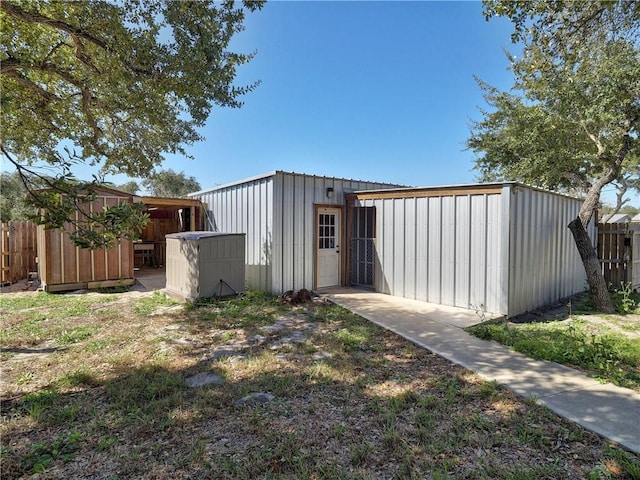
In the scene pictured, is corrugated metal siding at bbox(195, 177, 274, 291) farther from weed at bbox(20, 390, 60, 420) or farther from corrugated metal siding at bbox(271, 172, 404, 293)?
weed at bbox(20, 390, 60, 420)

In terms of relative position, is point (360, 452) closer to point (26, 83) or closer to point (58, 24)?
point (58, 24)

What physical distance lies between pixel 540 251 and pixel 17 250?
1239cm

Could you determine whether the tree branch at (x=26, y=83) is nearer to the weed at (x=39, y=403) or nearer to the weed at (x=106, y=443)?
the weed at (x=39, y=403)

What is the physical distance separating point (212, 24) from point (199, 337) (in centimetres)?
442

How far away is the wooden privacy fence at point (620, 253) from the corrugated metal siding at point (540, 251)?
2.32 ft

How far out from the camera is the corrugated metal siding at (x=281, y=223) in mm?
7062

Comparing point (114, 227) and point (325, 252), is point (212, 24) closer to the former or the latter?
point (114, 227)

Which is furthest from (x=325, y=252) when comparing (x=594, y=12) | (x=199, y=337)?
(x=594, y=12)

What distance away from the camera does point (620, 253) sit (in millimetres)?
8031

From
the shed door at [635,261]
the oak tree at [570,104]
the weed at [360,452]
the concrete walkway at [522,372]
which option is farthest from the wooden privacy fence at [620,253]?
the weed at [360,452]

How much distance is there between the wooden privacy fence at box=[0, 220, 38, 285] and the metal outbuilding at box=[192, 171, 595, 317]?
5.03 m

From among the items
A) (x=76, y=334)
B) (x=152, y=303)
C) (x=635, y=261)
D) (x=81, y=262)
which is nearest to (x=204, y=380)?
(x=76, y=334)

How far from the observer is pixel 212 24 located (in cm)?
476

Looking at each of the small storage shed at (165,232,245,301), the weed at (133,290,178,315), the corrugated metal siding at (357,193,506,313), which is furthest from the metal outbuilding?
the weed at (133,290,178,315)
